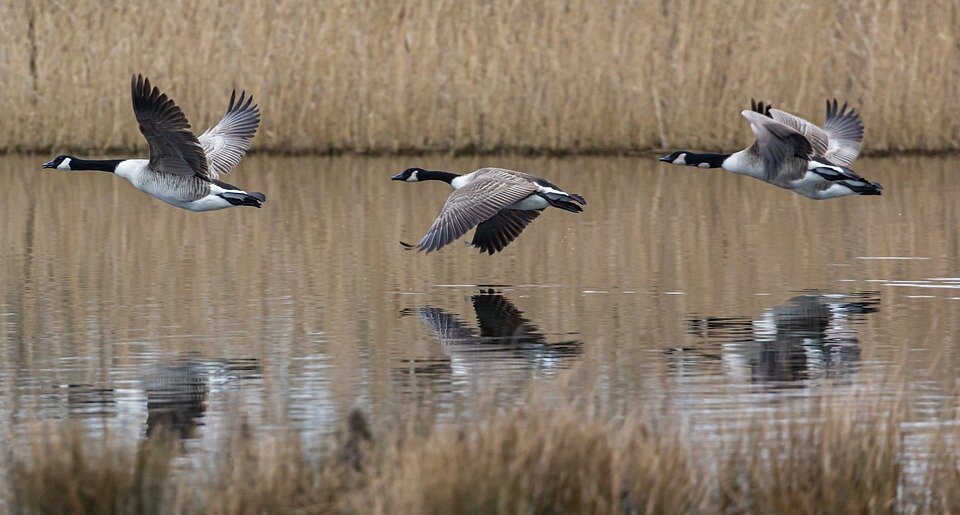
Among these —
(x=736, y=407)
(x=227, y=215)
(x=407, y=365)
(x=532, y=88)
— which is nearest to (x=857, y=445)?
(x=736, y=407)

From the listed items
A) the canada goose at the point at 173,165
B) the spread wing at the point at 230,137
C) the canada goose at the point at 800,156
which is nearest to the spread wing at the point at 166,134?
the canada goose at the point at 173,165

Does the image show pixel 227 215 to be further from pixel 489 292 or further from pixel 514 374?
pixel 514 374

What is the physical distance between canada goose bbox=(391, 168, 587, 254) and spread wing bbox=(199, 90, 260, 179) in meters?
2.24

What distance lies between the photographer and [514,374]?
8.51m

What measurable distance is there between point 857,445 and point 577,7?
16.7 m

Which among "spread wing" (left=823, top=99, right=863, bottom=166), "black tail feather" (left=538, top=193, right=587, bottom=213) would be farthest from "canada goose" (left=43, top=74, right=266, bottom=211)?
"spread wing" (left=823, top=99, right=863, bottom=166)

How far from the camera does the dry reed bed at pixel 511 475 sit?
5.46 m

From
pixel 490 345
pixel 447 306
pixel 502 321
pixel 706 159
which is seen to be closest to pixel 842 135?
pixel 706 159

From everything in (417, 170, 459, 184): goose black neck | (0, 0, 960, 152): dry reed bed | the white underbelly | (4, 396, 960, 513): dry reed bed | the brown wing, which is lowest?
(4, 396, 960, 513): dry reed bed

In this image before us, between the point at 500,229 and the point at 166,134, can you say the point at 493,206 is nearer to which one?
the point at 500,229

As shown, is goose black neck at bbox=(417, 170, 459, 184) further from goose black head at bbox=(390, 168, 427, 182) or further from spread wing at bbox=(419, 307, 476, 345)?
spread wing at bbox=(419, 307, 476, 345)

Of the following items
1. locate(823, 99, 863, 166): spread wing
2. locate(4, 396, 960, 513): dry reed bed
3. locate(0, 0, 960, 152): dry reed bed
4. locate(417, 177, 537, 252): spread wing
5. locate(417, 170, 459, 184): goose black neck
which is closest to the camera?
locate(4, 396, 960, 513): dry reed bed

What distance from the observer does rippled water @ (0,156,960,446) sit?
26.4 feet

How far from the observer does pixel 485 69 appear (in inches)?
858
